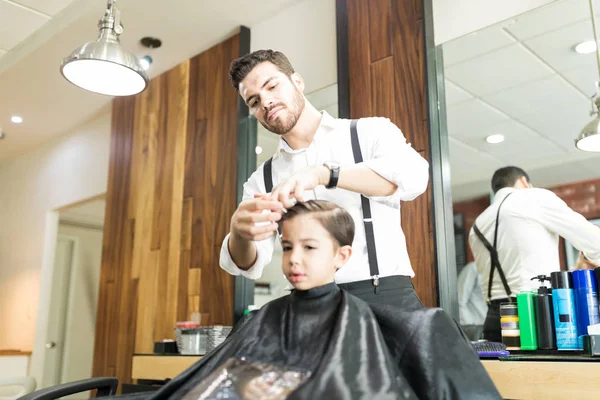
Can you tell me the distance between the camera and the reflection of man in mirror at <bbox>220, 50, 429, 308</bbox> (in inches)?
54.1

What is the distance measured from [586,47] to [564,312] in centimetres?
116

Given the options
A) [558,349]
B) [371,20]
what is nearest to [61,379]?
[371,20]

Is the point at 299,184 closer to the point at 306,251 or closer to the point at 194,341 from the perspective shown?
the point at 306,251

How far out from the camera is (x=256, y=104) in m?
1.65

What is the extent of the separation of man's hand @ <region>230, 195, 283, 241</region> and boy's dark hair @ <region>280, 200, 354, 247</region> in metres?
0.06

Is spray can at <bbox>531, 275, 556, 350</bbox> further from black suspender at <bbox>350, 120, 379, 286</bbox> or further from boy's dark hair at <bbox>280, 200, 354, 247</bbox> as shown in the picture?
boy's dark hair at <bbox>280, 200, 354, 247</bbox>

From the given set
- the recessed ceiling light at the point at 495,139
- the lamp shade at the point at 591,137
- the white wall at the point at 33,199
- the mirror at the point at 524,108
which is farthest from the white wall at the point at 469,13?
the white wall at the point at 33,199

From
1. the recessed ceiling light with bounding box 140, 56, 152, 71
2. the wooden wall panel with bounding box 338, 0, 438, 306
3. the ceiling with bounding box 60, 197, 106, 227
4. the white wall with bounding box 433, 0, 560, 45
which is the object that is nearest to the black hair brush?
the wooden wall panel with bounding box 338, 0, 438, 306

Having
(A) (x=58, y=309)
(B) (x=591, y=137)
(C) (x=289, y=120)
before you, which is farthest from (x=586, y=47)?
(A) (x=58, y=309)

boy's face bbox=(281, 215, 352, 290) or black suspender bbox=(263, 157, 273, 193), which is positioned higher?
black suspender bbox=(263, 157, 273, 193)

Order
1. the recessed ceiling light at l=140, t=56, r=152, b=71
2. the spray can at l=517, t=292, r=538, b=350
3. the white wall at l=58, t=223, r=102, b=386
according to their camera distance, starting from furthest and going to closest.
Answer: the white wall at l=58, t=223, r=102, b=386
the recessed ceiling light at l=140, t=56, r=152, b=71
the spray can at l=517, t=292, r=538, b=350

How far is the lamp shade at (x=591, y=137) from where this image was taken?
2.24 meters

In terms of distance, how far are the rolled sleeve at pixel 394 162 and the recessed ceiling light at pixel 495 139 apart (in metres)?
1.61

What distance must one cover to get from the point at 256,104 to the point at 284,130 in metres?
0.11
